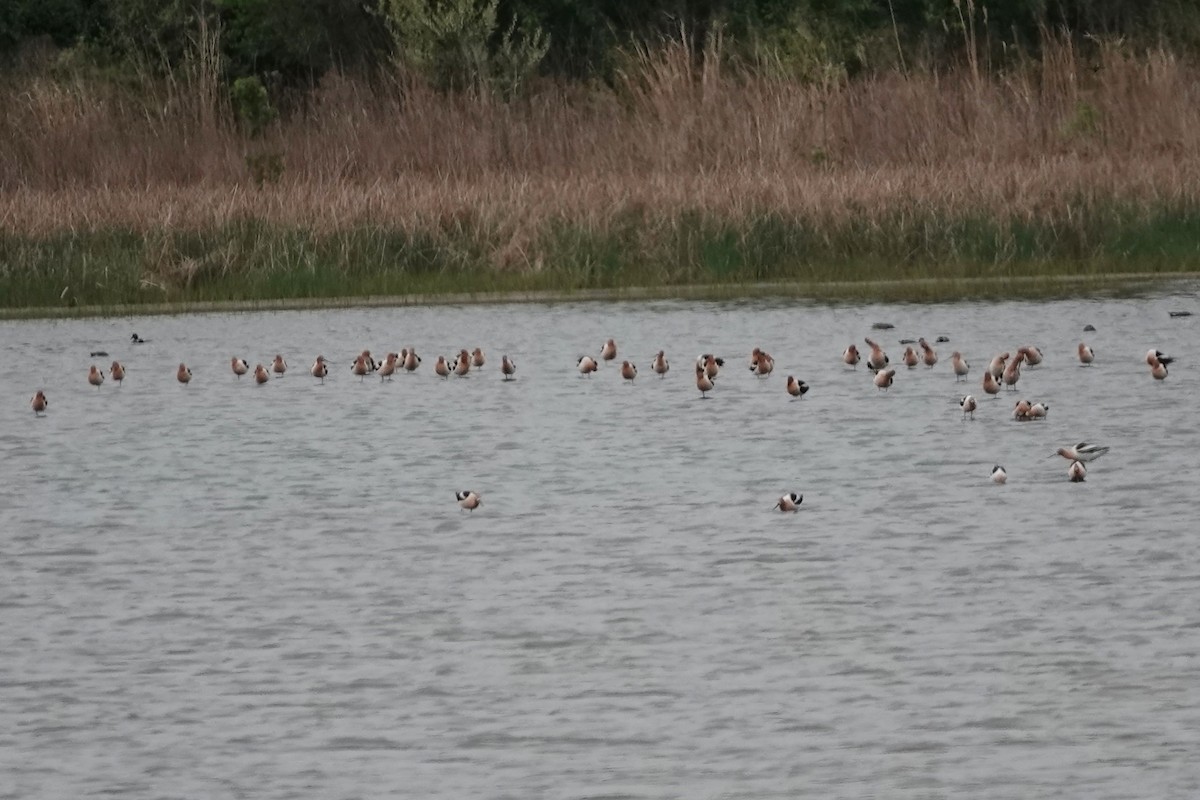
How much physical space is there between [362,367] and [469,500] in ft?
20.7

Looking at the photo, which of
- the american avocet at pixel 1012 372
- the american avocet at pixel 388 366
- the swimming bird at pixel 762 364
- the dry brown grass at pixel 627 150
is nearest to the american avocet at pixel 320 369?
the american avocet at pixel 388 366

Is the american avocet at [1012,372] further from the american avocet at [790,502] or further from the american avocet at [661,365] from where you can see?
the american avocet at [790,502]

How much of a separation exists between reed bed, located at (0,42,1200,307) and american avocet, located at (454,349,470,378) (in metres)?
4.93

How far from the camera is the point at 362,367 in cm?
1867

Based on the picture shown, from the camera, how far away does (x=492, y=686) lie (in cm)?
852

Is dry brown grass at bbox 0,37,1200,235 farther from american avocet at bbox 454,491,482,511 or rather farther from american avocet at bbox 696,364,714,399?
american avocet at bbox 454,491,482,511

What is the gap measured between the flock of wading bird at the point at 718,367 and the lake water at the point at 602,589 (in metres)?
0.14

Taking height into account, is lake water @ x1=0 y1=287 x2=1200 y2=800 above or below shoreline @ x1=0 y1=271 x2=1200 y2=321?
below

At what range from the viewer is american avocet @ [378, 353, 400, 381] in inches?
725

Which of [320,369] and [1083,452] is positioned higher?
[320,369]

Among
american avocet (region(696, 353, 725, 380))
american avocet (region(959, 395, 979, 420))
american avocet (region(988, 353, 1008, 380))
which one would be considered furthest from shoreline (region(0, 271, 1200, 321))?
american avocet (region(959, 395, 979, 420))

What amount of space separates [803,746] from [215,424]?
31.5 ft

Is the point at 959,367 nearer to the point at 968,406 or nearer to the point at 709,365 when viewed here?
the point at 709,365

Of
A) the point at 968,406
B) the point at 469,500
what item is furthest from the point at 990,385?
the point at 469,500
